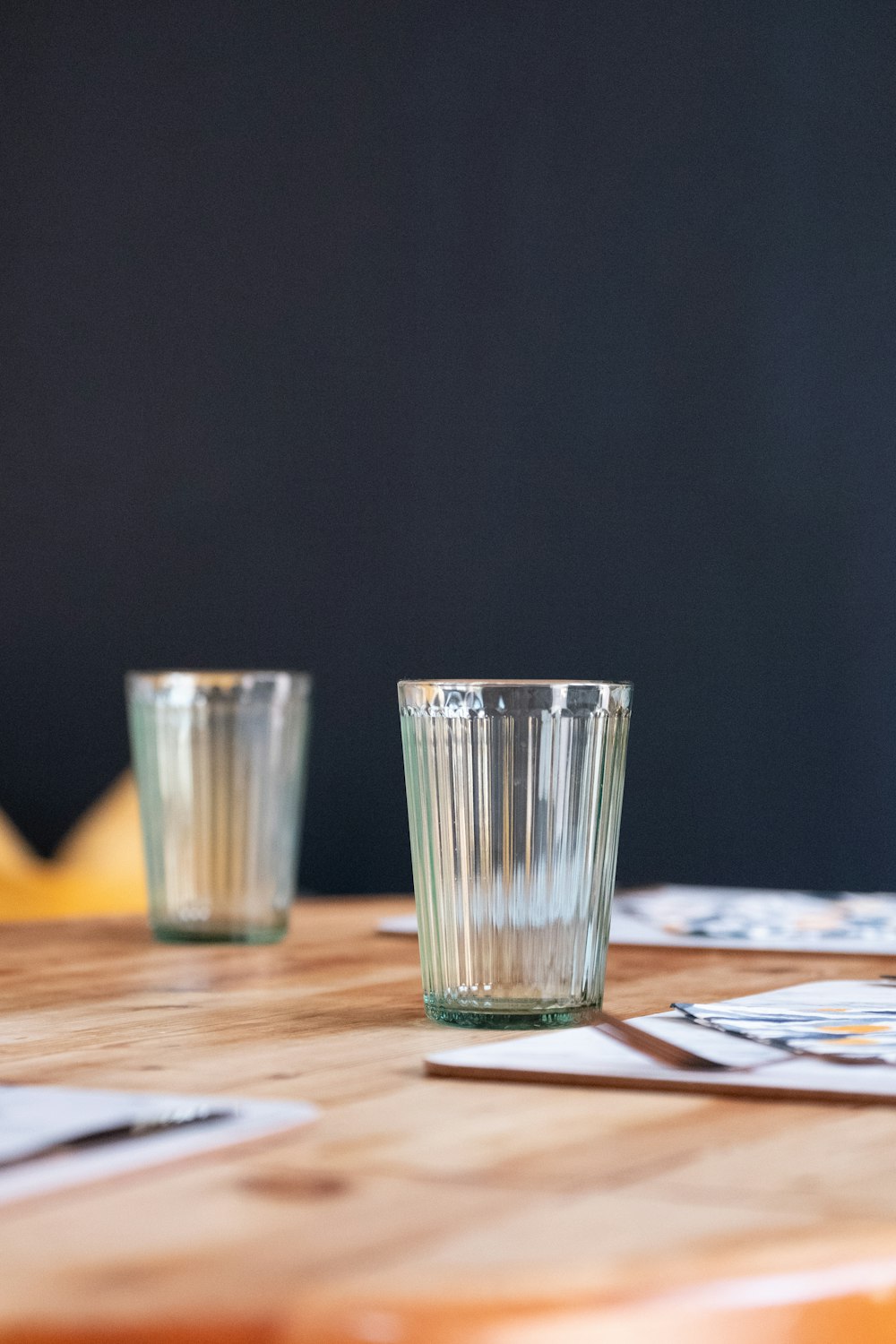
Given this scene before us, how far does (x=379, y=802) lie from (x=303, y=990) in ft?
8.11

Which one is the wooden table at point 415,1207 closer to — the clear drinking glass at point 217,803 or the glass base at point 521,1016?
the glass base at point 521,1016

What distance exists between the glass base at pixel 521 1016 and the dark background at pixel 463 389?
2.36 meters

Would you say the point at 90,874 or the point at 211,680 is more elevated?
the point at 211,680

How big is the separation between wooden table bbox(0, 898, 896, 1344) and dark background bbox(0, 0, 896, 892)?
2404 millimetres

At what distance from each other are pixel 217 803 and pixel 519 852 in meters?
0.42

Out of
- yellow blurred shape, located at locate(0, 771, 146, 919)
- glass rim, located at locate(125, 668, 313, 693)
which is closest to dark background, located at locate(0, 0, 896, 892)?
yellow blurred shape, located at locate(0, 771, 146, 919)

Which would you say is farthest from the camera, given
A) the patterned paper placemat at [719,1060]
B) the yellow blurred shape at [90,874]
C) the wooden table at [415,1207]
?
the yellow blurred shape at [90,874]

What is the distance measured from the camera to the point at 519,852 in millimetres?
729

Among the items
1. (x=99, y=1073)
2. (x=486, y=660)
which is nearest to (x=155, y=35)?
(x=486, y=660)

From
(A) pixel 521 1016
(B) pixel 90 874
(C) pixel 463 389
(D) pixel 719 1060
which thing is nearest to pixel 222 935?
(A) pixel 521 1016

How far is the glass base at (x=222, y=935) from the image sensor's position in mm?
1103

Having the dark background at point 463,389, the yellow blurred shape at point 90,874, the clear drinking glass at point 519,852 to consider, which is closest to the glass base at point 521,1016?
the clear drinking glass at point 519,852

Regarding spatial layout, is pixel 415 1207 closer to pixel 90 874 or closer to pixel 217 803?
pixel 217 803

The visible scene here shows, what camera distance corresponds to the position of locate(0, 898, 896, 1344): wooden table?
0.35 m
